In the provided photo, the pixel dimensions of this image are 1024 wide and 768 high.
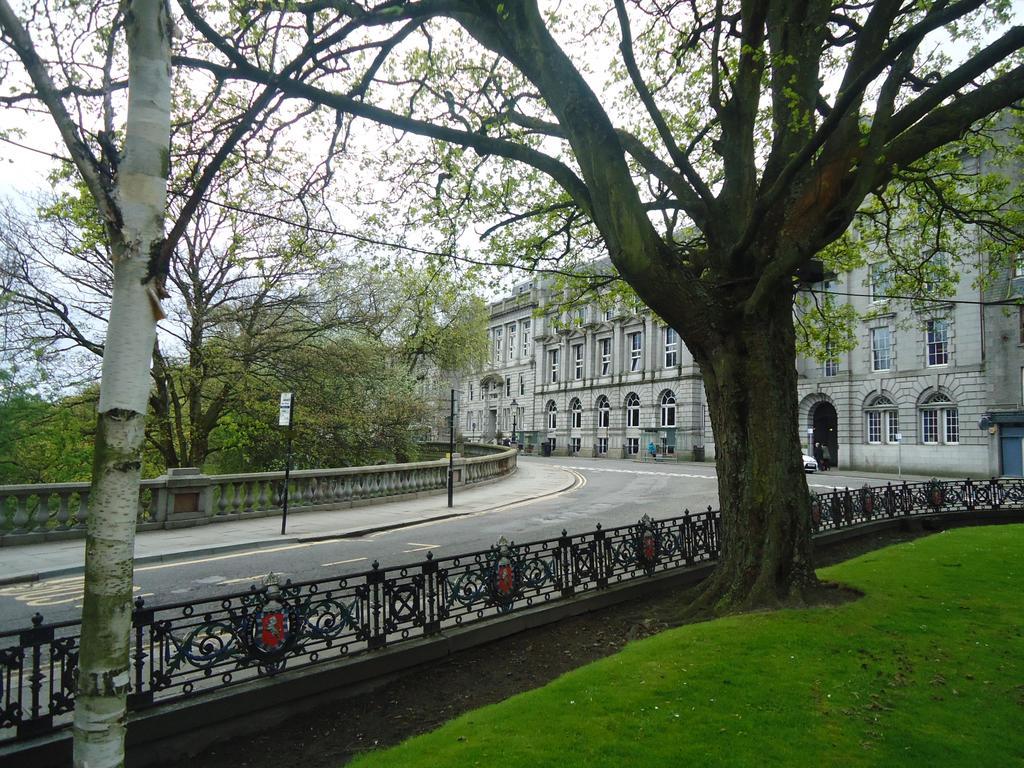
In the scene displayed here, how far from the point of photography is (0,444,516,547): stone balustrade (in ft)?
38.5

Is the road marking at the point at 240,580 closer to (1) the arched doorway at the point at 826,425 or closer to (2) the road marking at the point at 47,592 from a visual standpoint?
(2) the road marking at the point at 47,592

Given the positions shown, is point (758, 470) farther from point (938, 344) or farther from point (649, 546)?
point (938, 344)

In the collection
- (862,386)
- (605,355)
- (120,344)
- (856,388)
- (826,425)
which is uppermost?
(605,355)

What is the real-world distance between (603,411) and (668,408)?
A: 9.14 metres

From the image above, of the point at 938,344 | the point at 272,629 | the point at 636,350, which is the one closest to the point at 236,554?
the point at 272,629

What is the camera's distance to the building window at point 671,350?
55.9 m

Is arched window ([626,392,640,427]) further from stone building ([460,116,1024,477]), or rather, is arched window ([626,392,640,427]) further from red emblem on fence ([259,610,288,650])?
red emblem on fence ([259,610,288,650])

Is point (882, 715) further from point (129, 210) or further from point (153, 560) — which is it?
point (153, 560)

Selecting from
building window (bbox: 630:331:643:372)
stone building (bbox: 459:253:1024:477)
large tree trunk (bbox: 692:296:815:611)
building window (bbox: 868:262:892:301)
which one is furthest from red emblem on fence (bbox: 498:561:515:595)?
building window (bbox: 630:331:643:372)

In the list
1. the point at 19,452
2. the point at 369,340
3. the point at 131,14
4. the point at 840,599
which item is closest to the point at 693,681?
the point at 840,599

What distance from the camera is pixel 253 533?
43.9 feet

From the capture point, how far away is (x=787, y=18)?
29.6 ft

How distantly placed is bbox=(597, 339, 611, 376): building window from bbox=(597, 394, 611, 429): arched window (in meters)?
3.03

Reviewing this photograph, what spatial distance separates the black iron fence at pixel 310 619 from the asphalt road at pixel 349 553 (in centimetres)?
93
